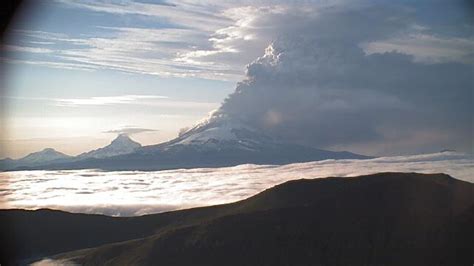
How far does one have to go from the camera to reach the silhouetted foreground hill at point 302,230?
5697 cm

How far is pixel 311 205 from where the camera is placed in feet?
222

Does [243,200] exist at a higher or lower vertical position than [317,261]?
higher

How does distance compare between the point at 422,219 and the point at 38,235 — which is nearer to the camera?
the point at 422,219

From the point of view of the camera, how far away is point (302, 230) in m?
60.8

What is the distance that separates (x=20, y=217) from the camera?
8406 centimetres

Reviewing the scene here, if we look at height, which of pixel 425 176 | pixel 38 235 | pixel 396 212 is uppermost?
pixel 425 176

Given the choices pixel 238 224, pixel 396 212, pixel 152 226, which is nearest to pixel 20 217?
pixel 152 226

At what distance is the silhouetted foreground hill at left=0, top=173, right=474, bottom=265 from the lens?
187 ft

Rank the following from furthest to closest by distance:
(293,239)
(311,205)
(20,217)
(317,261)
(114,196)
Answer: (114,196) → (20,217) → (311,205) → (293,239) → (317,261)

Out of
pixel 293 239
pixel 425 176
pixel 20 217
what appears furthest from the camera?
pixel 20 217

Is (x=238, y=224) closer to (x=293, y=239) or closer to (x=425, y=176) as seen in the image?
(x=293, y=239)

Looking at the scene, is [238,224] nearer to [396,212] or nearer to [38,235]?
[396,212]

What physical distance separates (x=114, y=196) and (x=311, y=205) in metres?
47.7

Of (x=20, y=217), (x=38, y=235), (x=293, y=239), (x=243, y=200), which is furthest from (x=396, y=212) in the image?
(x=20, y=217)
